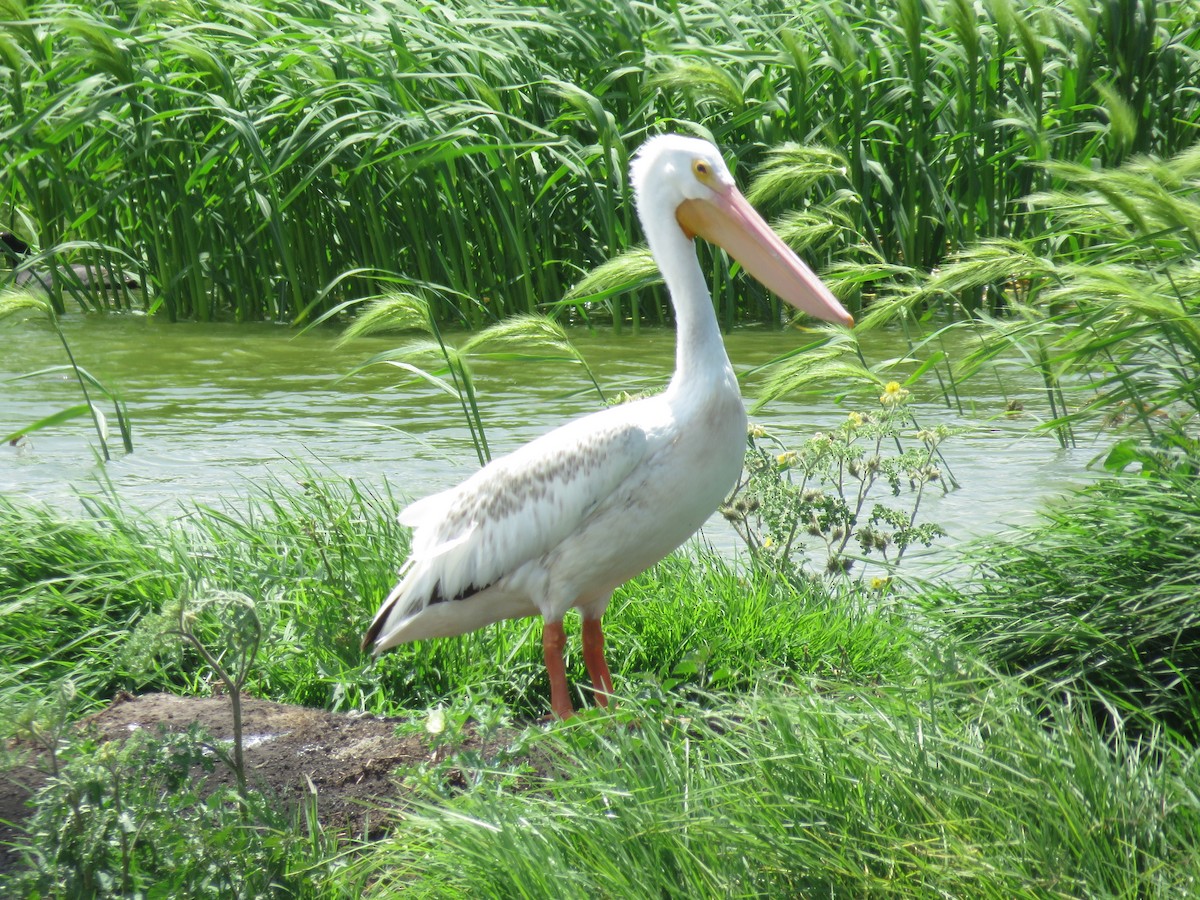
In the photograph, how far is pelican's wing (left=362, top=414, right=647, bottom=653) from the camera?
3.47 metres

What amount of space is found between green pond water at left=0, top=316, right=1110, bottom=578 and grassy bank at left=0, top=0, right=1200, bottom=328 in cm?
43

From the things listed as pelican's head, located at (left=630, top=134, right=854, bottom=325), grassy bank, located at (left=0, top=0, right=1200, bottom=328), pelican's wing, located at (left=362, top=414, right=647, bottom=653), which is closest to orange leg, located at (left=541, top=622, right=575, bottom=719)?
pelican's wing, located at (left=362, top=414, right=647, bottom=653)

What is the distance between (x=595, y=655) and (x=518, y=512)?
1.27 ft

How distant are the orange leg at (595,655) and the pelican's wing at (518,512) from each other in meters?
0.22

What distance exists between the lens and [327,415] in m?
7.20

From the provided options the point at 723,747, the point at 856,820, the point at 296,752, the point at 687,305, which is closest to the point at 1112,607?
the point at 723,747

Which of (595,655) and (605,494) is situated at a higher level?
(605,494)

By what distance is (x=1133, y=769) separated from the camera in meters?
2.33

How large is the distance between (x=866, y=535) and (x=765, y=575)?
42cm

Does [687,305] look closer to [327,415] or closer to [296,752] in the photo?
[296,752]

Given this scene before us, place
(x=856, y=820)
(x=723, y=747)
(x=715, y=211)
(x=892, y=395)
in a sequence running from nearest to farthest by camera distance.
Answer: (x=856, y=820) < (x=723, y=747) < (x=715, y=211) < (x=892, y=395)

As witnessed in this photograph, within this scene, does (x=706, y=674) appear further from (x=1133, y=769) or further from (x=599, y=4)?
(x=599, y=4)

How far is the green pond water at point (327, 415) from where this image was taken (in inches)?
227

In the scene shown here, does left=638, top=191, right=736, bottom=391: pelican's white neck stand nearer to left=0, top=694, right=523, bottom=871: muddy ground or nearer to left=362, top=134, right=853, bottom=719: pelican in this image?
left=362, top=134, right=853, bottom=719: pelican
